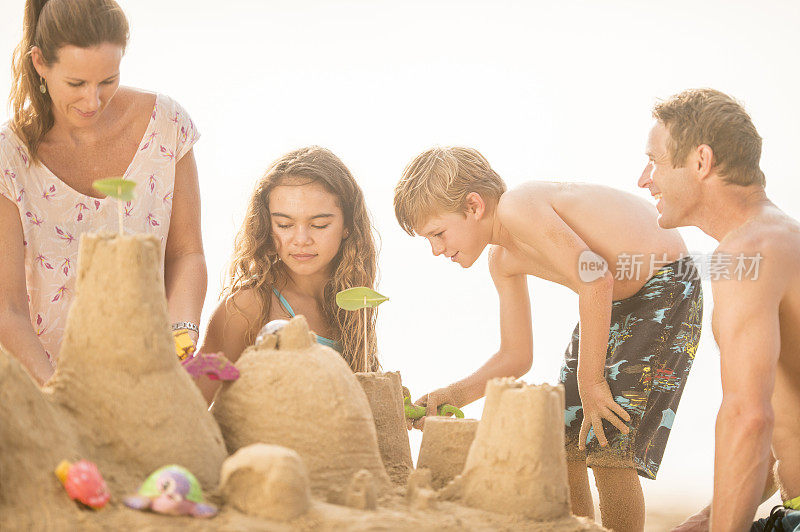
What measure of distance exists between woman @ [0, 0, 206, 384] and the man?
1.72m

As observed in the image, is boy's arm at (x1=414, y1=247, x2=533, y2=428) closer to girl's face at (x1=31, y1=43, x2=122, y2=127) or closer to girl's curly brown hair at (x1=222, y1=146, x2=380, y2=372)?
girl's curly brown hair at (x1=222, y1=146, x2=380, y2=372)

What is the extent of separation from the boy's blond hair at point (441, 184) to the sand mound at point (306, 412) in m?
1.52

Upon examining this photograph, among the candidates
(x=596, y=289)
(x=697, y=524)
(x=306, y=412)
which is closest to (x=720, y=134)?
(x=596, y=289)

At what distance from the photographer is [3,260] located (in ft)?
8.74

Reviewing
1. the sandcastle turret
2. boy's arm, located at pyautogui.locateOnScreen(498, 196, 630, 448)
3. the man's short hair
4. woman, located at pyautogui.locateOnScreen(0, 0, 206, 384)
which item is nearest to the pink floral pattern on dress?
woman, located at pyautogui.locateOnScreen(0, 0, 206, 384)

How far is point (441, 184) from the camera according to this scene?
3.29m

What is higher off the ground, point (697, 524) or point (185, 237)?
point (185, 237)

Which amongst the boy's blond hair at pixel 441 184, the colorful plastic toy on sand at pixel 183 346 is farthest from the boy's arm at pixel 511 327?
the colorful plastic toy on sand at pixel 183 346

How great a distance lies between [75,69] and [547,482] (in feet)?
6.28

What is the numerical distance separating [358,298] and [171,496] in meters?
0.99

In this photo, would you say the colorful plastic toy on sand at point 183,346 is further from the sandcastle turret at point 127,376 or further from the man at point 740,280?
the man at point 740,280

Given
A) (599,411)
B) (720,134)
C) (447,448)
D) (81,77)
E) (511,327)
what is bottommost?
(599,411)

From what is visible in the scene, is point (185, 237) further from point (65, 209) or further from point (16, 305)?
point (16, 305)

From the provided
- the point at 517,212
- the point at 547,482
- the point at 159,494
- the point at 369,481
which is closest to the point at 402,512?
the point at 369,481
